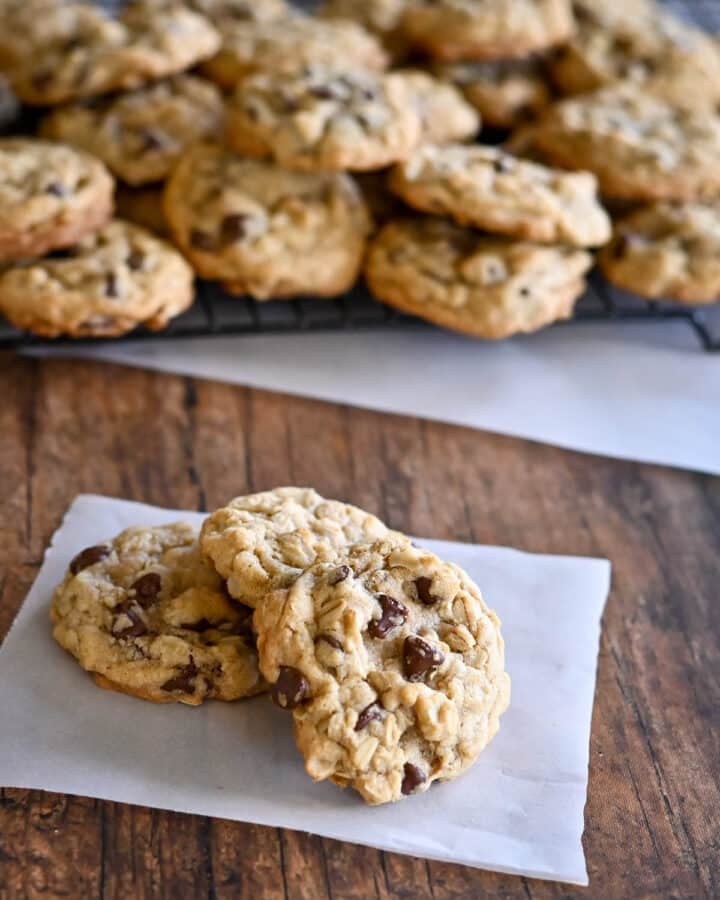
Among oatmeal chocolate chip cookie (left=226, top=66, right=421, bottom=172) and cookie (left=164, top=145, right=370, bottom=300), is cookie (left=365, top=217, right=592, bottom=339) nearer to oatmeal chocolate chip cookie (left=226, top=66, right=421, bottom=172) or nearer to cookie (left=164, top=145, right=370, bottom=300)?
cookie (left=164, top=145, right=370, bottom=300)

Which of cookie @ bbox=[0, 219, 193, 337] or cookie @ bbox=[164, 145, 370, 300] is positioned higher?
cookie @ bbox=[164, 145, 370, 300]

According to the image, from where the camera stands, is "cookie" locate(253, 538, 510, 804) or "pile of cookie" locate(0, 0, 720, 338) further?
"pile of cookie" locate(0, 0, 720, 338)

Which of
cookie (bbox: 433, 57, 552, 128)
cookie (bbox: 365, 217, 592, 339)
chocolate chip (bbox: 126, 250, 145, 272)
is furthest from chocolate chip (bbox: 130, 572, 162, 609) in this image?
cookie (bbox: 433, 57, 552, 128)

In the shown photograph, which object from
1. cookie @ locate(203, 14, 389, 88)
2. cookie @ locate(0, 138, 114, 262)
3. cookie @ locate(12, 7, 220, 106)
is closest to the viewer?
cookie @ locate(0, 138, 114, 262)

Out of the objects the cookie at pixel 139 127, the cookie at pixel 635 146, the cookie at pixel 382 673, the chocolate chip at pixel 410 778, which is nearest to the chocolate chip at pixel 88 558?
the cookie at pixel 382 673

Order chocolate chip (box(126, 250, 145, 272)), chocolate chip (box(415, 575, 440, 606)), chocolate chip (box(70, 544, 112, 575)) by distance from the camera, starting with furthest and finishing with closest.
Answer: chocolate chip (box(126, 250, 145, 272))
chocolate chip (box(70, 544, 112, 575))
chocolate chip (box(415, 575, 440, 606))

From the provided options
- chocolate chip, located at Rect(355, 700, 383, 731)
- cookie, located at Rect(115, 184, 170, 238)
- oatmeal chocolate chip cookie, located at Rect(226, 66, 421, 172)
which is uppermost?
oatmeal chocolate chip cookie, located at Rect(226, 66, 421, 172)

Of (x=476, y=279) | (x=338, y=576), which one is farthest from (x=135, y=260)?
(x=338, y=576)
